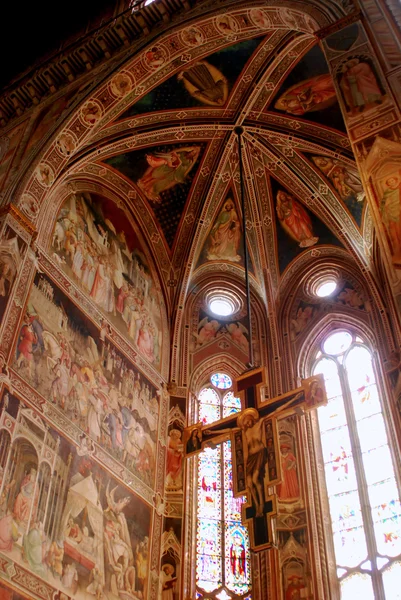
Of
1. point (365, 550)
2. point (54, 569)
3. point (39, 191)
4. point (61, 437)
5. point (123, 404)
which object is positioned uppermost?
point (39, 191)

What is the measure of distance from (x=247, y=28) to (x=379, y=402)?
22.9 ft

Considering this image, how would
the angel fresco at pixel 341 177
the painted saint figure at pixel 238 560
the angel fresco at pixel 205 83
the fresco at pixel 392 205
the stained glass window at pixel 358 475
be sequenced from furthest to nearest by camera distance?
the angel fresco at pixel 341 177
the angel fresco at pixel 205 83
the painted saint figure at pixel 238 560
the stained glass window at pixel 358 475
the fresco at pixel 392 205

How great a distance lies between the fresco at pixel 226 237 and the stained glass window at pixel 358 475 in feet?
9.44

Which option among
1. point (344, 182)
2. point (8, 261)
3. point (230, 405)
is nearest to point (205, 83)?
point (344, 182)

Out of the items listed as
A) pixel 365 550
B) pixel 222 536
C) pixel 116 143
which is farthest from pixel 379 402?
pixel 116 143

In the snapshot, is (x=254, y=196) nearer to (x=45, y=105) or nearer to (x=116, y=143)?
(x=116, y=143)

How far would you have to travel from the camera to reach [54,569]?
10391 mm

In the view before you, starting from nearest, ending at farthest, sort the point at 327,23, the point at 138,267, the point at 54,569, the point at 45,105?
the point at 54,569, the point at 327,23, the point at 45,105, the point at 138,267

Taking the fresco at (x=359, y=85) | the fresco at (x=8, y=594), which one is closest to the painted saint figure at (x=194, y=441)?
the fresco at (x=8, y=594)

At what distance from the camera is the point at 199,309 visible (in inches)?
647

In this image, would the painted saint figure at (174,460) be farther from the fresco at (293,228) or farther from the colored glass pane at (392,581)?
the fresco at (293,228)

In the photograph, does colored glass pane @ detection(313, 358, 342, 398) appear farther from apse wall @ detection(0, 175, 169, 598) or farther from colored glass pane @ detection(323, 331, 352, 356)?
apse wall @ detection(0, 175, 169, 598)

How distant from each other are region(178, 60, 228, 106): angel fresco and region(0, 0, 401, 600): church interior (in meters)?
0.04

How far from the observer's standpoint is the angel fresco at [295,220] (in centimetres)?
1616
